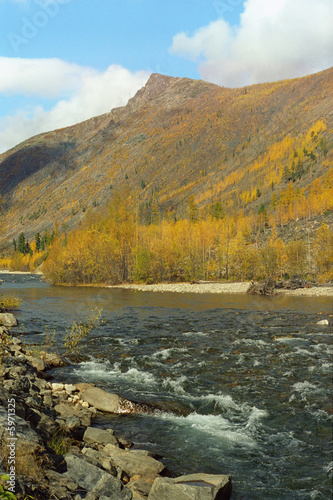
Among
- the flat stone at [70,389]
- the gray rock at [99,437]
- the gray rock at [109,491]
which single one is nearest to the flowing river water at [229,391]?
the gray rock at [99,437]

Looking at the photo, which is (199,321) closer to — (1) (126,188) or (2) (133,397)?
(2) (133,397)

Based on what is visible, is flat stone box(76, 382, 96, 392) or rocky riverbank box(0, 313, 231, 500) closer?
rocky riverbank box(0, 313, 231, 500)

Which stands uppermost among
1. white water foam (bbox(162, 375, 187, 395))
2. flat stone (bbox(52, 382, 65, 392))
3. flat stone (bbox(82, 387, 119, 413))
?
flat stone (bbox(52, 382, 65, 392))

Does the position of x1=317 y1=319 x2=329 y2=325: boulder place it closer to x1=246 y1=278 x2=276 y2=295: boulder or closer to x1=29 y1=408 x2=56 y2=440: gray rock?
x1=246 y1=278 x2=276 y2=295: boulder

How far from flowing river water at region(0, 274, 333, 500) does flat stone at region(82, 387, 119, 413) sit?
52cm

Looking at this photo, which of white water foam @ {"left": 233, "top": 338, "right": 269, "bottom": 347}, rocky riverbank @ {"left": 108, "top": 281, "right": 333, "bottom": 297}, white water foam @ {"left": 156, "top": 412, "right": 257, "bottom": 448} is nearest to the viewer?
white water foam @ {"left": 156, "top": 412, "right": 257, "bottom": 448}

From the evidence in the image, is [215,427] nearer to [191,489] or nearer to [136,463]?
[136,463]

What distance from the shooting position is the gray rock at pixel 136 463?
25.7ft

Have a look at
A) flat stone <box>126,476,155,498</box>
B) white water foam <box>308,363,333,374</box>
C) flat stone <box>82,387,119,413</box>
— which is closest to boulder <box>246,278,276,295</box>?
white water foam <box>308,363,333,374</box>

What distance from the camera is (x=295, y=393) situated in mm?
13289

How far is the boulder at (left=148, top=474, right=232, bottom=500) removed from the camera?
21.7 feet

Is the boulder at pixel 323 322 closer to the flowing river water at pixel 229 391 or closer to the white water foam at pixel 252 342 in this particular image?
the flowing river water at pixel 229 391

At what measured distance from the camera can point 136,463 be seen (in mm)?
8000

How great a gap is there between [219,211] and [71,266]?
10524cm
